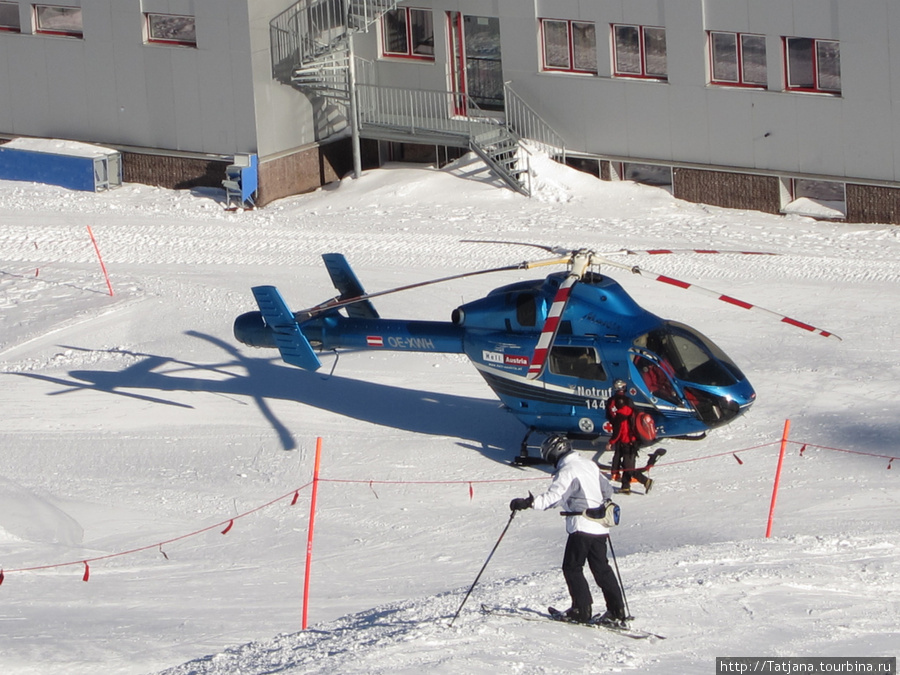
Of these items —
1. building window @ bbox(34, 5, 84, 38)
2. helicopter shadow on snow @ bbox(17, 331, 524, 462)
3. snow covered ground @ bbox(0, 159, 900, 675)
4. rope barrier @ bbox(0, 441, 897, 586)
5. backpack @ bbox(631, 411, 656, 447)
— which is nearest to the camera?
snow covered ground @ bbox(0, 159, 900, 675)

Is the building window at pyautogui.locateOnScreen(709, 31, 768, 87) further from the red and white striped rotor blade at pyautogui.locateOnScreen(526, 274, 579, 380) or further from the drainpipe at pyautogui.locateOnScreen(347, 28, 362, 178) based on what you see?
the red and white striped rotor blade at pyautogui.locateOnScreen(526, 274, 579, 380)

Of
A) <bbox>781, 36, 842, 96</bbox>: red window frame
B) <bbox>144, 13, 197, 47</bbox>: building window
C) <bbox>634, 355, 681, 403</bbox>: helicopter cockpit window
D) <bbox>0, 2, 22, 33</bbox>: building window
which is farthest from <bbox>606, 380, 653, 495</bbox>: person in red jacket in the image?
<bbox>0, 2, 22, 33</bbox>: building window

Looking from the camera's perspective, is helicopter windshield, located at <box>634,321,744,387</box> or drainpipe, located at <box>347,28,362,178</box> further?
drainpipe, located at <box>347,28,362,178</box>

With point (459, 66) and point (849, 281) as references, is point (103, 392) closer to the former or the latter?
point (849, 281)

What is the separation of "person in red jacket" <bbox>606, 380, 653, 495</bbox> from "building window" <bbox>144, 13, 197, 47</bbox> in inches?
622

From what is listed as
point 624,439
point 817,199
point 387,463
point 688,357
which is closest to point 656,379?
point 688,357

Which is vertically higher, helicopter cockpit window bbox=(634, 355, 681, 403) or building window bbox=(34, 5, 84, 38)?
building window bbox=(34, 5, 84, 38)

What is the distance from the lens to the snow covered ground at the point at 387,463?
32.5ft

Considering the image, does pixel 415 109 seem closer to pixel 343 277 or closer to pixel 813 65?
pixel 813 65

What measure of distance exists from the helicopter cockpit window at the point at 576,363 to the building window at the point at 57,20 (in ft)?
55.6

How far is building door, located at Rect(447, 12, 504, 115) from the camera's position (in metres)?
26.7

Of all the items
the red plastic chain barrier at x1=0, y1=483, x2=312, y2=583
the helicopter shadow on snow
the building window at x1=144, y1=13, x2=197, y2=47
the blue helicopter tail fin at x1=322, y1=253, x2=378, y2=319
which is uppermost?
the building window at x1=144, y1=13, x2=197, y2=47

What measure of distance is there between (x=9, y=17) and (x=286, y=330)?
52.0ft

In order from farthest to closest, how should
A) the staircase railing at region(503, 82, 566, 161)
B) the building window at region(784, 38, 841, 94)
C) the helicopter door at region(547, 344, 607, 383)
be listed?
1. the staircase railing at region(503, 82, 566, 161)
2. the building window at region(784, 38, 841, 94)
3. the helicopter door at region(547, 344, 607, 383)
